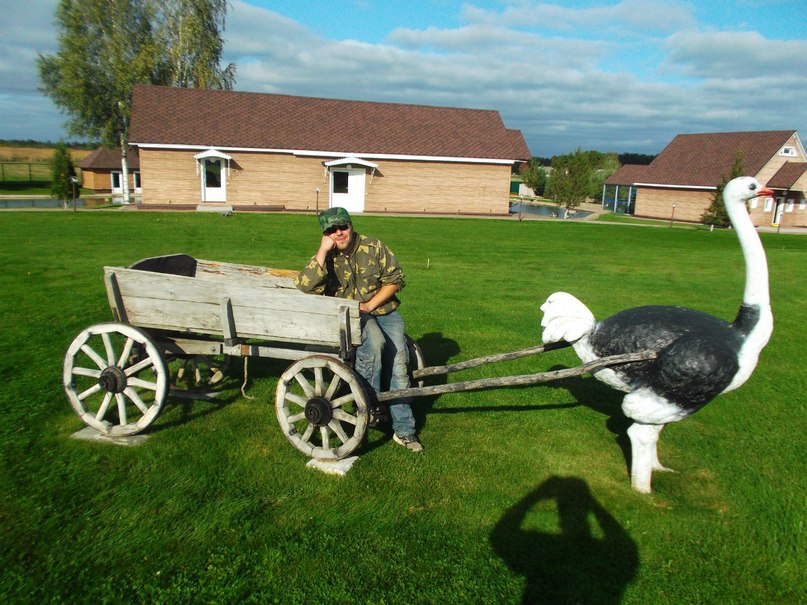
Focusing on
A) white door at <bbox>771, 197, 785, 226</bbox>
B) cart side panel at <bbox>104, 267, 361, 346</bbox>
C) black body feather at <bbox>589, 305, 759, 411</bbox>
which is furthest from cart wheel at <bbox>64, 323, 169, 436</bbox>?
white door at <bbox>771, 197, 785, 226</bbox>

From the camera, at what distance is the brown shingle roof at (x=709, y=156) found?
3919cm

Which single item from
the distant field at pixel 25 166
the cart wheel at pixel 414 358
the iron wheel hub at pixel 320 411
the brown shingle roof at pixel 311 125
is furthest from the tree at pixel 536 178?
the iron wheel hub at pixel 320 411

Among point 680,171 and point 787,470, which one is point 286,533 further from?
point 680,171

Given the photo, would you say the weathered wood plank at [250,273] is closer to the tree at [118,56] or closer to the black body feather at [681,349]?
the black body feather at [681,349]

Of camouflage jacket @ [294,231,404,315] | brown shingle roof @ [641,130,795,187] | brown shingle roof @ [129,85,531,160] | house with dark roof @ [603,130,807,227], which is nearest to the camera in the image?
camouflage jacket @ [294,231,404,315]

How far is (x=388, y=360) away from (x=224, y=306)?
1.38 meters

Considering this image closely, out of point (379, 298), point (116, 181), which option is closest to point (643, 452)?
point (379, 298)

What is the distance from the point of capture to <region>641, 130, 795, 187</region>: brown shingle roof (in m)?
39.2

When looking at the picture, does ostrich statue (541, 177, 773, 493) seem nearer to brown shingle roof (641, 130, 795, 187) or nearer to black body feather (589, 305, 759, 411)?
black body feather (589, 305, 759, 411)

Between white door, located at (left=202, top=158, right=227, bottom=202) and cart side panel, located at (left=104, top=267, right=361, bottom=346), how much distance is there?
2852 centimetres

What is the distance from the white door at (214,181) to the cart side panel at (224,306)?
28.5 meters

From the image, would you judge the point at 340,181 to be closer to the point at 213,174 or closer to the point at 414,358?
the point at 213,174

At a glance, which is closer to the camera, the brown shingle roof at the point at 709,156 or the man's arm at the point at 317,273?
the man's arm at the point at 317,273

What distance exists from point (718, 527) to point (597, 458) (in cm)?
107
